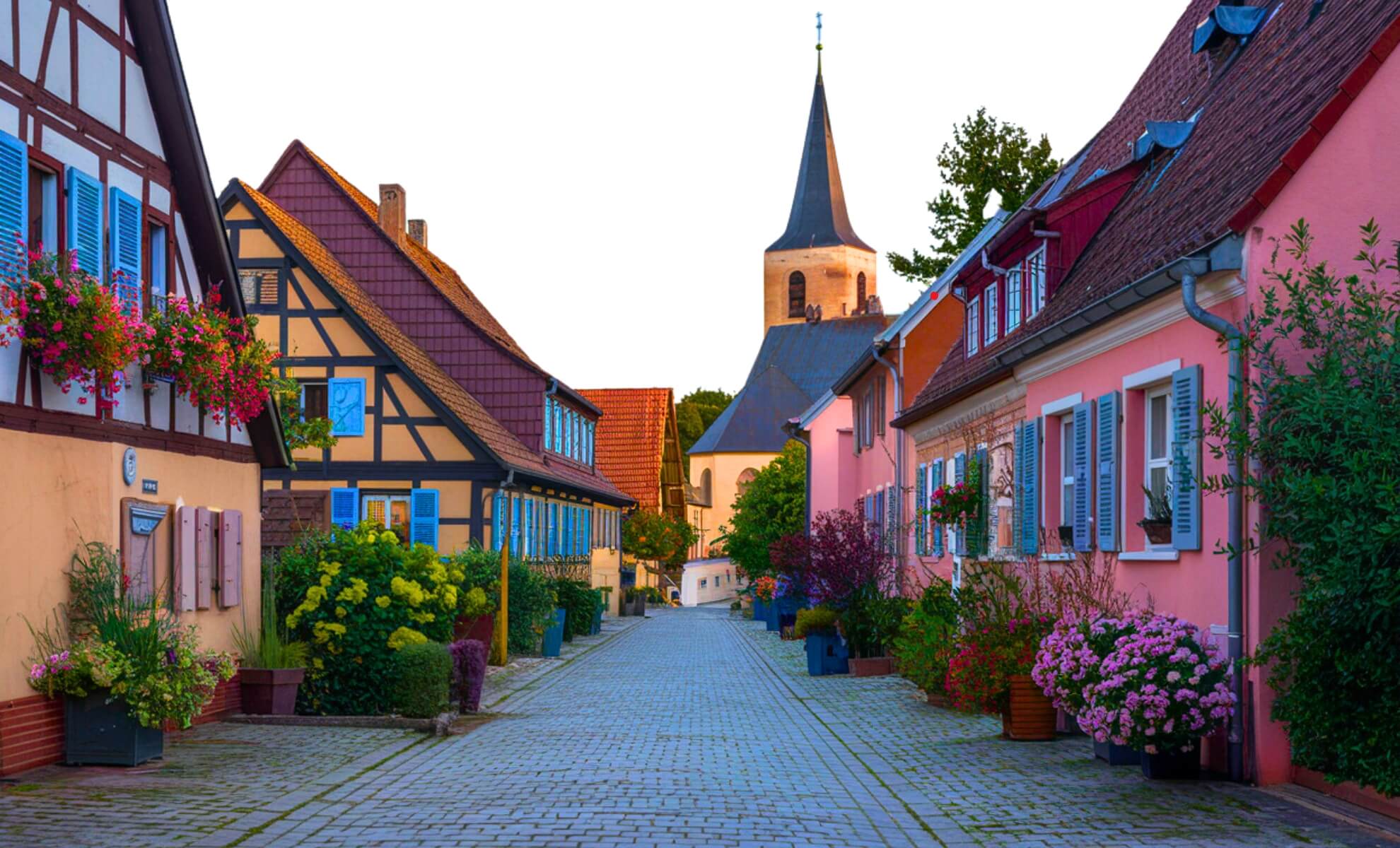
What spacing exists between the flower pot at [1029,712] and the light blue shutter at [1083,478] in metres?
1.32

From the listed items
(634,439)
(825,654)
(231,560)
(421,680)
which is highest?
(634,439)

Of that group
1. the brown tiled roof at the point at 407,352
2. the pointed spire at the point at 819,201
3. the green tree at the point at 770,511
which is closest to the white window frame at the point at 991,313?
the brown tiled roof at the point at 407,352

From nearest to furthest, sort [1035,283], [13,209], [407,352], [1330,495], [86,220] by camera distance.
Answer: [1330,495]
[13,209]
[86,220]
[1035,283]
[407,352]

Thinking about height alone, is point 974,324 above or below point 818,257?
below

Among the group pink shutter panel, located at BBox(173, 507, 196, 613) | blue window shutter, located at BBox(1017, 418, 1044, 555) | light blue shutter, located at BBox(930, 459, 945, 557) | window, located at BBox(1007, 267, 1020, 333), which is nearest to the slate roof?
light blue shutter, located at BBox(930, 459, 945, 557)

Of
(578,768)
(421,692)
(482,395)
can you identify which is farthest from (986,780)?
(482,395)

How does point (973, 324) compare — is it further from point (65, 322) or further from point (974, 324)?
point (65, 322)

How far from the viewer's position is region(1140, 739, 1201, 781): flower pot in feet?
33.8

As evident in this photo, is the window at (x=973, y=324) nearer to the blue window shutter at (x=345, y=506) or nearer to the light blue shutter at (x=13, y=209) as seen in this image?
the blue window shutter at (x=345, y=506)

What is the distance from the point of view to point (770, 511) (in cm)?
4634

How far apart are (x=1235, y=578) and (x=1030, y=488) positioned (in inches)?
213

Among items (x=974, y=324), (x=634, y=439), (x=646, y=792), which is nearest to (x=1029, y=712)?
(x=646, y=792)

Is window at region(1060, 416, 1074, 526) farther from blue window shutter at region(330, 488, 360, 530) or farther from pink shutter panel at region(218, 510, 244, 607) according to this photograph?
blue window shutter at region(330, 488, 360, 530)

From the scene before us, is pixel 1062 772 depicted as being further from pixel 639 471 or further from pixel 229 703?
pixel 639 471
